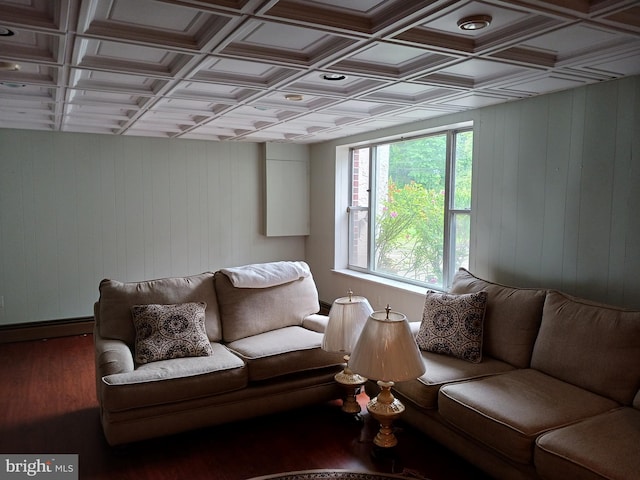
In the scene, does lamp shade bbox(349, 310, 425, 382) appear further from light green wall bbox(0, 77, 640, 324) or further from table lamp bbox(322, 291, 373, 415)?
light green wall bbox(0, 77, 640, 324)

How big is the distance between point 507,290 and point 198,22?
2504 mm

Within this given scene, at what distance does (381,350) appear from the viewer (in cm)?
245

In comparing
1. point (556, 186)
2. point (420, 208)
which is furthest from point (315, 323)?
point (556, 186)

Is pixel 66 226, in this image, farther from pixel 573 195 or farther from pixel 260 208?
pixel 573 195

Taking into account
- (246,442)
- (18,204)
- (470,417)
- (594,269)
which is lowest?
(246,442)

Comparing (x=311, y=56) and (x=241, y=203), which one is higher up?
(x=311, y=56)

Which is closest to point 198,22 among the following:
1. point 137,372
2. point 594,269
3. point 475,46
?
point 475,46

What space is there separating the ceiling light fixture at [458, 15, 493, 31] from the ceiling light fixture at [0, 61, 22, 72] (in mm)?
2360

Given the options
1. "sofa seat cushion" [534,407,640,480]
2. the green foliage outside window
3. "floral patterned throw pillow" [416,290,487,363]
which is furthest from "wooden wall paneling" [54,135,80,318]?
"sofa seat cushion" [534,407,640,480]

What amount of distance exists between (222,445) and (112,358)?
2.74 ft

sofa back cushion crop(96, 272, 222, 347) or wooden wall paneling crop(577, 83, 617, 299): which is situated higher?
wooden wall paneling crop(577, 83, 617, 299)

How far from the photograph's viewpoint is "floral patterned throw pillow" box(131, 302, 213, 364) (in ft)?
10.4

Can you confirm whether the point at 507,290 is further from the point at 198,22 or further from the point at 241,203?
the point at 241,203

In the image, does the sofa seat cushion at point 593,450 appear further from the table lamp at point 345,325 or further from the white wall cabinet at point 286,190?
the white wall cabinet at point 286,190
